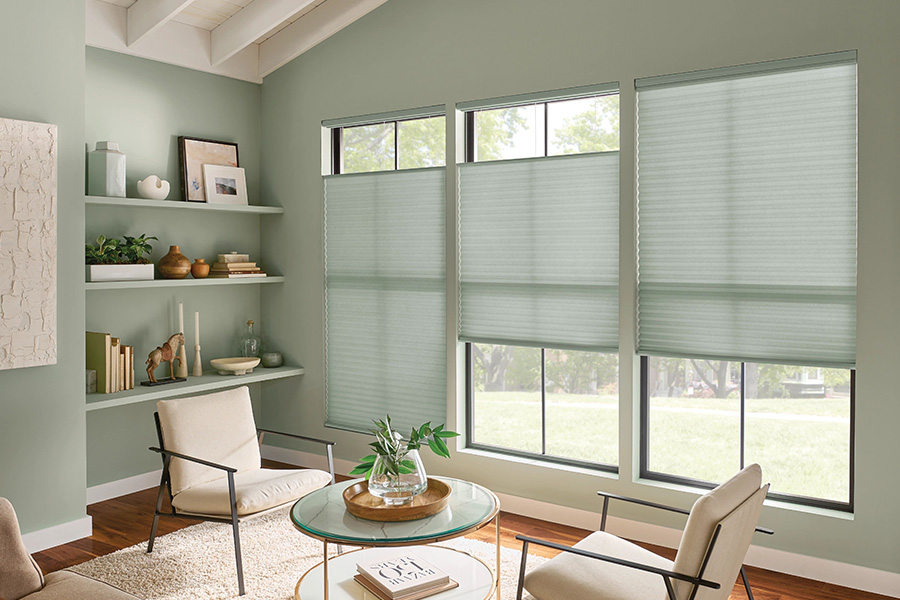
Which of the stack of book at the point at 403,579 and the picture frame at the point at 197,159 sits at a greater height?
the picture frame at the point at 197,159

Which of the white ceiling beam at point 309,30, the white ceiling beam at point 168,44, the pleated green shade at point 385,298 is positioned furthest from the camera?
the white ceiling beam at point 309,30

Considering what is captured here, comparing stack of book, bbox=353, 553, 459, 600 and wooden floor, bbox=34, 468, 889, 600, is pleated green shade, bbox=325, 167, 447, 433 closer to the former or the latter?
wooden floor, bbox=34, 468, 889, 600

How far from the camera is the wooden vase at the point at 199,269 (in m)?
4.83

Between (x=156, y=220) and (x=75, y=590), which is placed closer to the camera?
(x=75, y=590)

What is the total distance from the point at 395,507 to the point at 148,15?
133 inches

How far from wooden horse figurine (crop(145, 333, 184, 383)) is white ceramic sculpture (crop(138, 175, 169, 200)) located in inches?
35.5

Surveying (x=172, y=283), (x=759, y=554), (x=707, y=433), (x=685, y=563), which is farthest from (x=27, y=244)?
(x=707, y=433)

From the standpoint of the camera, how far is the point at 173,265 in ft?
15.3

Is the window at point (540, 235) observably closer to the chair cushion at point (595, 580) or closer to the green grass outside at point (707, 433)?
the green grass outside at point (707, 433)

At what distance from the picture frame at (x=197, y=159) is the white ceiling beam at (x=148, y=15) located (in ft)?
2.34

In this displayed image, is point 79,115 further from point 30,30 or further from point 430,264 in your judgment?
point 430,264

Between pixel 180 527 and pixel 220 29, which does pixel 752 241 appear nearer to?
pixel 180 527

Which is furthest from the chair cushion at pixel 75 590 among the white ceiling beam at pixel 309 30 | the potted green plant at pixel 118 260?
the white ceiling beam at pixel 309 30

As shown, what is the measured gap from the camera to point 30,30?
362 centimetres
